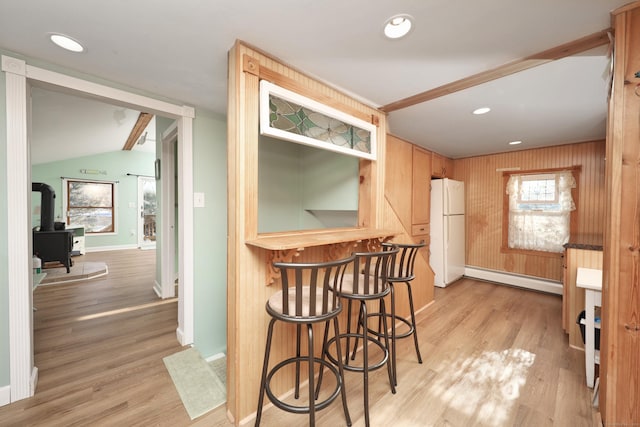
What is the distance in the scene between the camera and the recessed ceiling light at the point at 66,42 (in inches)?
54.2

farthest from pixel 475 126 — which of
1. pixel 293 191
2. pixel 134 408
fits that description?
pixel 134 408

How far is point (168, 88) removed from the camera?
1.97m

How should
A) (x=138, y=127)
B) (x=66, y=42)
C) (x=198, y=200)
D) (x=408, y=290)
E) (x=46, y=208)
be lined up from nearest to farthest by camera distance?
(x=66, y=42)
(x=408, y=290)
(x=198, y=200)
(x=46, y=208)
(x=138, y=127)

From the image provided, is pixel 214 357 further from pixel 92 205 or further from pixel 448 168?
pixel 92 205

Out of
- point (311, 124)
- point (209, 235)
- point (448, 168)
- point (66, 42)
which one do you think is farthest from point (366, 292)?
point (448, 168)

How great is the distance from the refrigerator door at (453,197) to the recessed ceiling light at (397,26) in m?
3.08

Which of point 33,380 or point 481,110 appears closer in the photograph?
point 33,380

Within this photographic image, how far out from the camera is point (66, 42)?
4.69 feet

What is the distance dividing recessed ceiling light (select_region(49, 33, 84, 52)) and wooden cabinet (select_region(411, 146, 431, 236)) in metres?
3.42

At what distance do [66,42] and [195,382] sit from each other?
2.31 metres

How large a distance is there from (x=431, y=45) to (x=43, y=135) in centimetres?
589

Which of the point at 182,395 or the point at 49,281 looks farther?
the point at 49,281

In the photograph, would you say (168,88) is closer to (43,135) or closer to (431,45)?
(431,45)

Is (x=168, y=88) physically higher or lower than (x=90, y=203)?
higher
